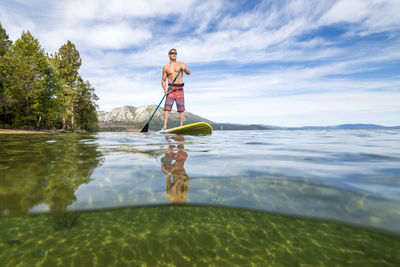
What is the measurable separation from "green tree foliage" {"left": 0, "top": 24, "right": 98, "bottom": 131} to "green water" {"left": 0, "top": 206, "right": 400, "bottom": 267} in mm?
32148

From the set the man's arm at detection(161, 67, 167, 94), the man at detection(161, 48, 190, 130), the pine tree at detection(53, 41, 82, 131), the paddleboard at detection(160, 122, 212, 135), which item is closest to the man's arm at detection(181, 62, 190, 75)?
the man at detection(161, 48, 190, 130)

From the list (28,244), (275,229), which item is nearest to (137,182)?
(28,244)

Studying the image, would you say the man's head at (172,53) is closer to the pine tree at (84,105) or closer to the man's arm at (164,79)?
the man's arm at (164,79)

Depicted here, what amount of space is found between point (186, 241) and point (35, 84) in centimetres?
3487

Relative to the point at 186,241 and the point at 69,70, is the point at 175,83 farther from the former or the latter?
the point at 69,70

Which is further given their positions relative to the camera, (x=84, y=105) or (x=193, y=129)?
(x=84, y=105)

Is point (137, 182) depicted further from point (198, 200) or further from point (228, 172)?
point (228, 172)

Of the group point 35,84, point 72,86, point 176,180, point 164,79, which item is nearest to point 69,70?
point 72,86

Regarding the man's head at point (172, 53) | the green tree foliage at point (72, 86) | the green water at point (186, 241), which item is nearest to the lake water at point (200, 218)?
the green water at point (186, 241)

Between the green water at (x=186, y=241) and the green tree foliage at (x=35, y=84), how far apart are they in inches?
1266

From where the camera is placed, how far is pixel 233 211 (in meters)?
1.98

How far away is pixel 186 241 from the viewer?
1.59 metres

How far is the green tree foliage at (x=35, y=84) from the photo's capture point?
2589 cm

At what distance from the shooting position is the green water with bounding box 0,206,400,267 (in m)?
1.39
